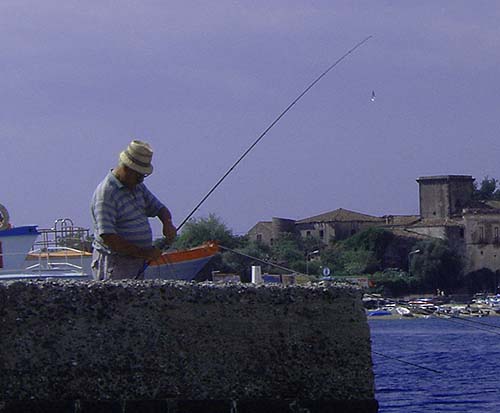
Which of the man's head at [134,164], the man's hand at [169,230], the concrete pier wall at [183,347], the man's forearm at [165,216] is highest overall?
the man's head at [134,164]

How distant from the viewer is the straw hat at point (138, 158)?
9.08 metres

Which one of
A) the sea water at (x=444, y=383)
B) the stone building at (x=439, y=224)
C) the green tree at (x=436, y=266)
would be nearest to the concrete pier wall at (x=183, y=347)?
the sea water at (x=444, y=383)

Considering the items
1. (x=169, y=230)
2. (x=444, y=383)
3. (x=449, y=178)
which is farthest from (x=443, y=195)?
(x=169, y=230)

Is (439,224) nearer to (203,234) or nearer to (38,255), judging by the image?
(203,234)

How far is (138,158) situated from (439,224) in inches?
4082

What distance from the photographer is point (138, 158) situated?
9078 millimetres

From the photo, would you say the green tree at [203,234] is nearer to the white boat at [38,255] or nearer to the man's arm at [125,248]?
the white boat at [38,255]

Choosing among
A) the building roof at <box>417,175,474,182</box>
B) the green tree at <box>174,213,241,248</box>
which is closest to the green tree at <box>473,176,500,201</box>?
the building roof at <box>417,175,474,182</box>

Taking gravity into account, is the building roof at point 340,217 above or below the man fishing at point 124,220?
above

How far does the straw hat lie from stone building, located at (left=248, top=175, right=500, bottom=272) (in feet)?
312

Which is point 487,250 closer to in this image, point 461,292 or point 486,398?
point 461,292

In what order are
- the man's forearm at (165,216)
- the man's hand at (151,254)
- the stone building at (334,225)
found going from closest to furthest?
the man's hand at (151,254) < the man's forearm at (165,216) < the stone building at (334,225)

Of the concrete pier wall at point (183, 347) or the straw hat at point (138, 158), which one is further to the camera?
the straw hat at point (138, 158)

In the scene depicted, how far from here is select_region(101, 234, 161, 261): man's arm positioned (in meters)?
8.92
